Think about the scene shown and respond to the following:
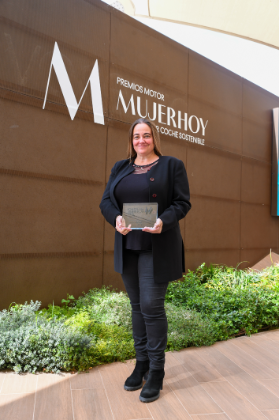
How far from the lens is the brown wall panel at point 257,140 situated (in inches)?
267

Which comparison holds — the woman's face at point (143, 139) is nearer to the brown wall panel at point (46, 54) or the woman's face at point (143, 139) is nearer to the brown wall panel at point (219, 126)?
the brown wall panel at point (46, 54)

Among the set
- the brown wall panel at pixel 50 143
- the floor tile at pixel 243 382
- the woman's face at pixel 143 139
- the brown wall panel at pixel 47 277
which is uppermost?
the brown wall panel at pixel 50 143

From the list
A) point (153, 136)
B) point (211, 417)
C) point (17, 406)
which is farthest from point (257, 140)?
point (17, 406)

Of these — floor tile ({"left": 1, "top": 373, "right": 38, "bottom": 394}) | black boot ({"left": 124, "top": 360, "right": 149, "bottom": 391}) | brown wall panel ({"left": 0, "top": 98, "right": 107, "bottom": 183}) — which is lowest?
floor tile ({"left": 1, "top": 373, "right": 38, "bottom": 394})

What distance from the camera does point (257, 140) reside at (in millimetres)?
7055

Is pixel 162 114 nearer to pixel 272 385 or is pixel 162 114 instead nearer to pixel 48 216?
pixel 48 216

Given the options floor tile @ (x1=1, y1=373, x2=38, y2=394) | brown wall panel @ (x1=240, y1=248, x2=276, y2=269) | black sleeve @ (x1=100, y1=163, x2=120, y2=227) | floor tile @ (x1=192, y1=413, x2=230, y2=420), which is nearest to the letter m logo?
black sleeve @ (x1=100, y1=163, x2=120, y2=227)

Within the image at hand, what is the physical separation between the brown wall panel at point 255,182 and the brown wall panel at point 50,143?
3488 mm

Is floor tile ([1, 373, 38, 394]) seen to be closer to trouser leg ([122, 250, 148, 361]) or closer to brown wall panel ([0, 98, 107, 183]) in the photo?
trouser leg ([122, 250, 148, 361])

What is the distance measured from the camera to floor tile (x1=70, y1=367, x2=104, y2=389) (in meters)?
2.29

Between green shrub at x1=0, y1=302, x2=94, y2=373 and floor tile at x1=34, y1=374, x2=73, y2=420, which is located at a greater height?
green shrub at x1=0, y1=302, x2=94, y2=373

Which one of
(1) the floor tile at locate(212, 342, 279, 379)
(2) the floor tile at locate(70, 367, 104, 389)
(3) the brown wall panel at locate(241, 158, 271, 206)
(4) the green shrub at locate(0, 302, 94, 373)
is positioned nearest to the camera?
(2) the floor tile at locate(70, 367, 104, 389)

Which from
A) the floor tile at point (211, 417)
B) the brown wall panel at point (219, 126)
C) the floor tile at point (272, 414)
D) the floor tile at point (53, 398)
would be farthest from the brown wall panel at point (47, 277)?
the brown wall panel at point (219, 126)

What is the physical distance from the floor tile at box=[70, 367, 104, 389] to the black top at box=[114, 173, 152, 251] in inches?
40.9
